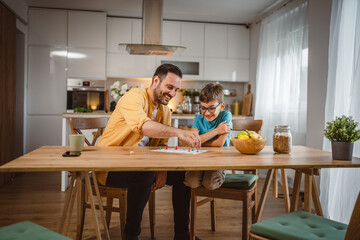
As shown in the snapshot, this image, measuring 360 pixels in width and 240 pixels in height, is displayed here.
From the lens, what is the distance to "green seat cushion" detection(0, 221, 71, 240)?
47.2 inches

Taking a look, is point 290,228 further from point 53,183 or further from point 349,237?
point 53,183

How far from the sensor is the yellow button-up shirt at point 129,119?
1.93 m

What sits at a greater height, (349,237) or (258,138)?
(258,138)

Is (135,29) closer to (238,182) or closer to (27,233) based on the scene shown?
(238,182)

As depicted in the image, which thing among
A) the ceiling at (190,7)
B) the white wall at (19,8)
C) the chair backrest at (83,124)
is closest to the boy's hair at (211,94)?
the chair backrest at (83,124)

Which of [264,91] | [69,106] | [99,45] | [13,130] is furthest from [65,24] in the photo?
[264,91]

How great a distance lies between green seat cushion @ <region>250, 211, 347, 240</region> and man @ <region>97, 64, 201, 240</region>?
2.01 feet

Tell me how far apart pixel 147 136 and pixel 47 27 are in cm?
401

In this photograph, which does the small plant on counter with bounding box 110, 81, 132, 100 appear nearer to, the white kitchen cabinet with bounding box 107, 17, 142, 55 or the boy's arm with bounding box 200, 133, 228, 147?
the white kitchen cabinet with bounding box 107, 17, 142, 55

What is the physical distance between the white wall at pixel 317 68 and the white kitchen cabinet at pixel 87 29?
3.32m

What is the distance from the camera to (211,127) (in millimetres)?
2328

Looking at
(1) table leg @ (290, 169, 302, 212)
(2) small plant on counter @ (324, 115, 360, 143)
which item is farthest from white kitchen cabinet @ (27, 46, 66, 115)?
(2) small plant on counter @ (324, 115, 360, 143)

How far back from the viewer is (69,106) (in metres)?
5.31

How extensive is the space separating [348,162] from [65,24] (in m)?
4.88
